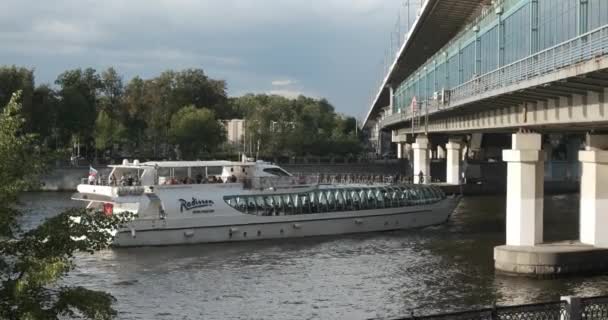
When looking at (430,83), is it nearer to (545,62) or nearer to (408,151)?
(408,151)

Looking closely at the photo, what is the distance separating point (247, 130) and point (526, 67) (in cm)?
9084

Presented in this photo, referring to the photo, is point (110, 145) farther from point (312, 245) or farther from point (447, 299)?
point (447, 299)

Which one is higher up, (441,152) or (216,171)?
(441,152)

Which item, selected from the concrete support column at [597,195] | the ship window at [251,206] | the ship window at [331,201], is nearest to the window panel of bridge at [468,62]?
the ship window at [331,201]

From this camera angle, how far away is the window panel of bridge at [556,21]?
3638 cm

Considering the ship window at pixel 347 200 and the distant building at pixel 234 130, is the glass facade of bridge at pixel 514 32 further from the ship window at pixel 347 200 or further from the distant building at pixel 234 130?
the distant building at pixel 234 130

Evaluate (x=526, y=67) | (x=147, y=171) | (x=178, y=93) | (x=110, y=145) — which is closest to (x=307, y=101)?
(x=178, y=93)

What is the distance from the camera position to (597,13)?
33312 mm

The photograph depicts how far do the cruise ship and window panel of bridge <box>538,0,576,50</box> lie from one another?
57.2 ft

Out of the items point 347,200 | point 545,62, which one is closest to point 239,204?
point 347,200

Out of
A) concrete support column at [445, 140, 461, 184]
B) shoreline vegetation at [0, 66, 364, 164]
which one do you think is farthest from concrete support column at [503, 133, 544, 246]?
shoreline vegetation at [0, 66, 364, 164]

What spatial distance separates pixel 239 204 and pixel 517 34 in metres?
18.8

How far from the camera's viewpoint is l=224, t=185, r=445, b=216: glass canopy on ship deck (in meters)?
49.6

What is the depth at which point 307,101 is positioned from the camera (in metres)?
195
